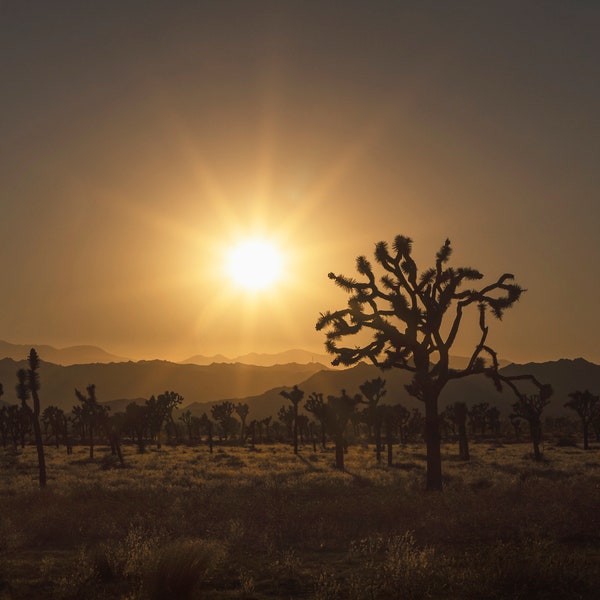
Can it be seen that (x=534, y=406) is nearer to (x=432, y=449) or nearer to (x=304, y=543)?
(x=432, y=449)

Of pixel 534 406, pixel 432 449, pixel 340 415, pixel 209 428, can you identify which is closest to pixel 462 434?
pixel 534 406

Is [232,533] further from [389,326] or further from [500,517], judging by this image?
[389,326]

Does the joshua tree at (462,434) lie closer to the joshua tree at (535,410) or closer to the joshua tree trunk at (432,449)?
the joshua tree at (535,410)

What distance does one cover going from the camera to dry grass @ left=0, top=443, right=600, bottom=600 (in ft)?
29.5

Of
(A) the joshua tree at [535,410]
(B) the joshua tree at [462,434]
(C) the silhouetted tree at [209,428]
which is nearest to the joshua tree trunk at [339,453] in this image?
(B) the joshua tree at [462,434]

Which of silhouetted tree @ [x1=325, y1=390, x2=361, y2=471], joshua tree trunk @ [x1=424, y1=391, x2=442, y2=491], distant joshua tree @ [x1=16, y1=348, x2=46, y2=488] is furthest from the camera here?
silhouetted tree @ [x1=325, y1=390, x2=361, y2=471]

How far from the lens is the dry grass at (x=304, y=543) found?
9000mm

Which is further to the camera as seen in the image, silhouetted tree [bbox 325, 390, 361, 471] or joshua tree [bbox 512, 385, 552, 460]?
silhouetted tree [bbox 325, 390, 361, 471]

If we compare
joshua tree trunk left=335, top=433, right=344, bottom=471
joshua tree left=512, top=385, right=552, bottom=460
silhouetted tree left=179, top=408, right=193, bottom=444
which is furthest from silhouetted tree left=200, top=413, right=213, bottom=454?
joshua tree left=512, top=385, right=552, bottom=460

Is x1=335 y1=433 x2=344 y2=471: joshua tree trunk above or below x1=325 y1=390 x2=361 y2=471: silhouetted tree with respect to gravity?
below

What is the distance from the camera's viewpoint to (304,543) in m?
13.2

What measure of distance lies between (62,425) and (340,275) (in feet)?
215

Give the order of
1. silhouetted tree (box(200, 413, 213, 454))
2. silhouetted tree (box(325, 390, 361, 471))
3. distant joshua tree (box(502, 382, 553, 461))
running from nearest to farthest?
1. distant joshua tree (box(502, 382, 553, 461))
2. silhouetted tree (box(325, 390, 361, 471))
3. silhouetted tree (box(200, 413, 213, 454))

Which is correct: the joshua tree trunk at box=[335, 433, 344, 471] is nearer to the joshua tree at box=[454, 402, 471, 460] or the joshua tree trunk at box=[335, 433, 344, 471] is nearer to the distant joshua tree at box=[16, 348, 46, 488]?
the joshua tree at box=[454, 402, 471, 460]
